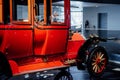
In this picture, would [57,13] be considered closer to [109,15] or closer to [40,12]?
[40,12]

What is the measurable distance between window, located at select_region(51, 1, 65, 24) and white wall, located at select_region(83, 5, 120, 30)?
34.3 m

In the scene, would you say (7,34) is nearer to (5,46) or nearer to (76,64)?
(5,46)

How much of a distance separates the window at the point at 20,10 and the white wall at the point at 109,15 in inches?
1384

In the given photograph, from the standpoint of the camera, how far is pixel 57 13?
274 inches

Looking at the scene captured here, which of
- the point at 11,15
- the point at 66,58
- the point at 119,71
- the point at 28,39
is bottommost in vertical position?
the point at 119,71

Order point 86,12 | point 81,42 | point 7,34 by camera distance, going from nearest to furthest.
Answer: point 7,34, point 81,42, point 86,12

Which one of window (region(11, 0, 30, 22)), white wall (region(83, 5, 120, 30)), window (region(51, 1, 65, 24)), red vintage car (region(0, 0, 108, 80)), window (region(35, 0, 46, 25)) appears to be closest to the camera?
red vintage car (region(0, 0, 108, 80))

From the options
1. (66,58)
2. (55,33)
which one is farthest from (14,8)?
(66,58)

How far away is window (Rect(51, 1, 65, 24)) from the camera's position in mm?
6812

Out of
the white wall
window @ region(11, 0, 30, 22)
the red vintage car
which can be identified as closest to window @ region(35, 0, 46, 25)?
the red vintage car

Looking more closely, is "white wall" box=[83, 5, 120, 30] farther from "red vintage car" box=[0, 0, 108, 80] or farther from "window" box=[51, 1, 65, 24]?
"window" box=[51, 1, 65, 24]

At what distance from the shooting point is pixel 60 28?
6957 mm

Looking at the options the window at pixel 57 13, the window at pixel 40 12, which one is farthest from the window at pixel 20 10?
the window at pixel 57 13

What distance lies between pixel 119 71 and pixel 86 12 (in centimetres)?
3590
